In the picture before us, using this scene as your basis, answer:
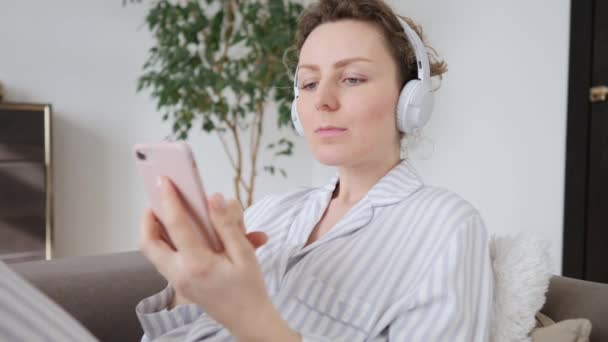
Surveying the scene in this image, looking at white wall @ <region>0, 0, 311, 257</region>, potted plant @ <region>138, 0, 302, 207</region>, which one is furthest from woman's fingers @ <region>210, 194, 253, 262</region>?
white wall @ <region>0, 0, 311, 257</region>

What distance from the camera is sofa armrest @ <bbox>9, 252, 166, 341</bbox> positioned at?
1136mm

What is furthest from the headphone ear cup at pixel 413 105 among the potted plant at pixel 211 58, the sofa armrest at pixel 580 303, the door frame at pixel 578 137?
the potted plant at pixel 211 58

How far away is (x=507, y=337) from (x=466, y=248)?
170mm

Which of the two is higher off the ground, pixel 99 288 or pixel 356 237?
pixel 356 237

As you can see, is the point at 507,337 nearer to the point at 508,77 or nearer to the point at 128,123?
the point at 508,77

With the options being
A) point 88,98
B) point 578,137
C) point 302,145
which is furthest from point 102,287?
point 302,145

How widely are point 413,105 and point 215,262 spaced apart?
56 centimetres

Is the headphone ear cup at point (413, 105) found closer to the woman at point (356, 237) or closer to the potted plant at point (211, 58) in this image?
the woman at point (356, 237)

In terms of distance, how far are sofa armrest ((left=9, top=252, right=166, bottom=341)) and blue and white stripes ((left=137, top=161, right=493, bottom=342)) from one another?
37 cm

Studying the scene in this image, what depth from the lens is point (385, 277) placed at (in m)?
0.83

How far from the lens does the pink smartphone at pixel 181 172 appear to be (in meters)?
0.49

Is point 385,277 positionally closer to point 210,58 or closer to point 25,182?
point 210,58

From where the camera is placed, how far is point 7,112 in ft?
8.88

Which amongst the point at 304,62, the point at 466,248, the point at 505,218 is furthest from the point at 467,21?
the point at 466,248
